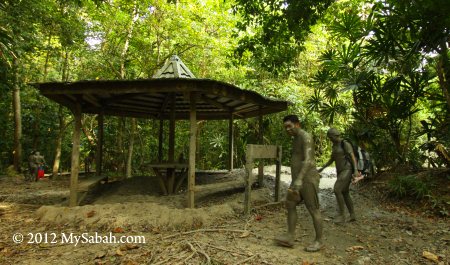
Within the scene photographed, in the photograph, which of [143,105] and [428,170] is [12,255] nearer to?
[143,105]

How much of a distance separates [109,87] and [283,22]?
4.70 m

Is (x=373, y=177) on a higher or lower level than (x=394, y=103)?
lower

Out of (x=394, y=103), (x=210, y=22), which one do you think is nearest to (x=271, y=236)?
(x=394, y=103)

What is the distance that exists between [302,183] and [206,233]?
191cm

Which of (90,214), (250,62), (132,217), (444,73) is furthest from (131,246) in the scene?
(250,62)

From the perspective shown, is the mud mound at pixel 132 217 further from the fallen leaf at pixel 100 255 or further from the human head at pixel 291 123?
the human head at pixel 291 123

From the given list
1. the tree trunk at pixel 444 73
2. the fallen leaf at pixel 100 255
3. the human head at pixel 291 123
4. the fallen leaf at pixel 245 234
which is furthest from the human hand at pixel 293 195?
the tree trunk at pixel 444 73

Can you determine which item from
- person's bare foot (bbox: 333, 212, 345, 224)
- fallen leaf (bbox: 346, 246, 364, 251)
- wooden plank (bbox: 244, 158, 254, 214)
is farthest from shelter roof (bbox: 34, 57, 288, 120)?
fallen leaf (bbox: 346, 246, 364, 251)

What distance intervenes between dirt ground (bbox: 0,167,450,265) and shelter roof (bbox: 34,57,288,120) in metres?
2.34

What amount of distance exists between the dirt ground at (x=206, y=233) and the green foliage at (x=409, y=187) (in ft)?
1.70

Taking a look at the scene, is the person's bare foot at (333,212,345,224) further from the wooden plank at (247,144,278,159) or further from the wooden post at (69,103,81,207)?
the wooden post at (69,103,81,207)

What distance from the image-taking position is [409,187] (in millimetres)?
7797

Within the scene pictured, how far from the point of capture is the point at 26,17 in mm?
9945

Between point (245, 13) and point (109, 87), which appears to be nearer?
point (109, 87)
